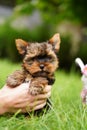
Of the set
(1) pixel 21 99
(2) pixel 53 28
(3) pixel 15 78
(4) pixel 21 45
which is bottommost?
(2) pixel 53 28

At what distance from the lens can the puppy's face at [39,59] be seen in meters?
3.65

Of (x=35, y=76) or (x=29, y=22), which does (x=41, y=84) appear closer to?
(x=35, y=76)

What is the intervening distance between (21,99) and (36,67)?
285 mm

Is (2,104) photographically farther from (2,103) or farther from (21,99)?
(21,99)

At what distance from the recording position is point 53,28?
14062 millimetres

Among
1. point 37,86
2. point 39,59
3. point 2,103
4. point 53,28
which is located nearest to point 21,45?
point 39,59

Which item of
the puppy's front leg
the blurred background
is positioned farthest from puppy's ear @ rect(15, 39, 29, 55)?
the blurred background

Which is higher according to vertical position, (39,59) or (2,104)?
(39,59)

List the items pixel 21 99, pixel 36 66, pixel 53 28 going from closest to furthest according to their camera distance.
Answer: pixel 36 66 → pixel 21 99 → pixel 53 28

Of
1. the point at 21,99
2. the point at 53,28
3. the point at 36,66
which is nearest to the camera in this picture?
the point at 36,66

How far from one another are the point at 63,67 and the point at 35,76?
31.3 ft

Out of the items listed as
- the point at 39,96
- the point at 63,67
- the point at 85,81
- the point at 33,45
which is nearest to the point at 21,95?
the point at 39,96

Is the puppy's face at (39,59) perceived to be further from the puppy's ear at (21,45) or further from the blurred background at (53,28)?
the blurred background at (53,28)

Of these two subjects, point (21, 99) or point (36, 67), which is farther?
point (21, 99)
